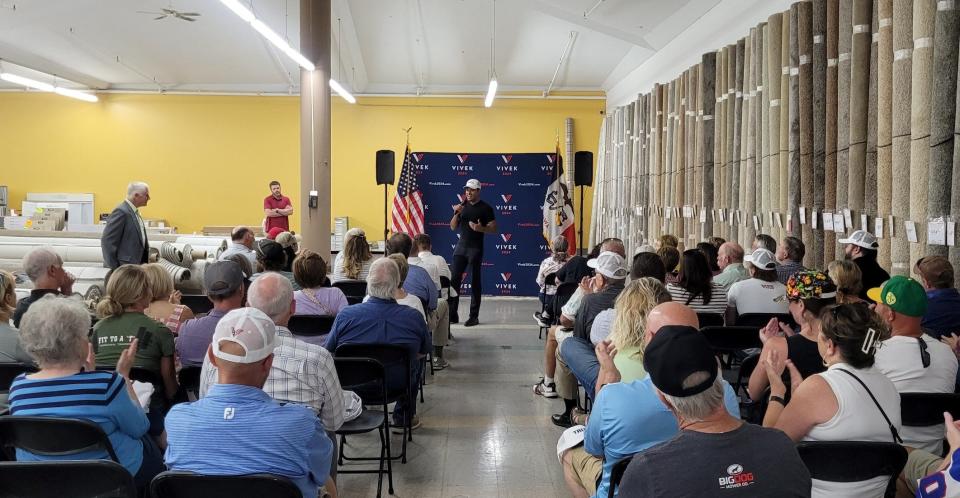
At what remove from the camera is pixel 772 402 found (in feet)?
9.35

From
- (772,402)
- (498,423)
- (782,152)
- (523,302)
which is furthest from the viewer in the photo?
(523,302)

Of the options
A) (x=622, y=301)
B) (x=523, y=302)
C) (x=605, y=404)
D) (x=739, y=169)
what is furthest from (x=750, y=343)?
(x=523, y=302)

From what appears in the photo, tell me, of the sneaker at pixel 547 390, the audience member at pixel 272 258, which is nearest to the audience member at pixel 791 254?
the sneaker at pixel 547 390

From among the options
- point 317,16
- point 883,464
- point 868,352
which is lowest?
point 883,464

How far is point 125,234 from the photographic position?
6.67 meters

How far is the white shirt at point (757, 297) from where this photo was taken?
5141 millimetres

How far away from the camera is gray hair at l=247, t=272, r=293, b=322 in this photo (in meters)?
3.22

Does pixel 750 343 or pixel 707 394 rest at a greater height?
pixel 707 394

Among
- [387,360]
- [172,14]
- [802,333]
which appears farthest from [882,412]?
[172,14]

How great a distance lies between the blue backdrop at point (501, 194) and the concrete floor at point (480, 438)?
5.53 meters

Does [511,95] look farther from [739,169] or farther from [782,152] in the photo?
[782,152]

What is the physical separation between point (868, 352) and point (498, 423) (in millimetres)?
3197

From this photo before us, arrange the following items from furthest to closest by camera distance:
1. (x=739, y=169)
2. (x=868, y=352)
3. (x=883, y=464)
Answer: (x=739, y=169) < (x=868, y=352) < (x=883, y=464)

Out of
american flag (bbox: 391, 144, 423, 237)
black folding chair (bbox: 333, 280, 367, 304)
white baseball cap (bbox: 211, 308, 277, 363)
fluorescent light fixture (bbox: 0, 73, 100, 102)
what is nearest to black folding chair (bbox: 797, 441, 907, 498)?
white baseball cap (bbox: 211, 308, 277, 363)
